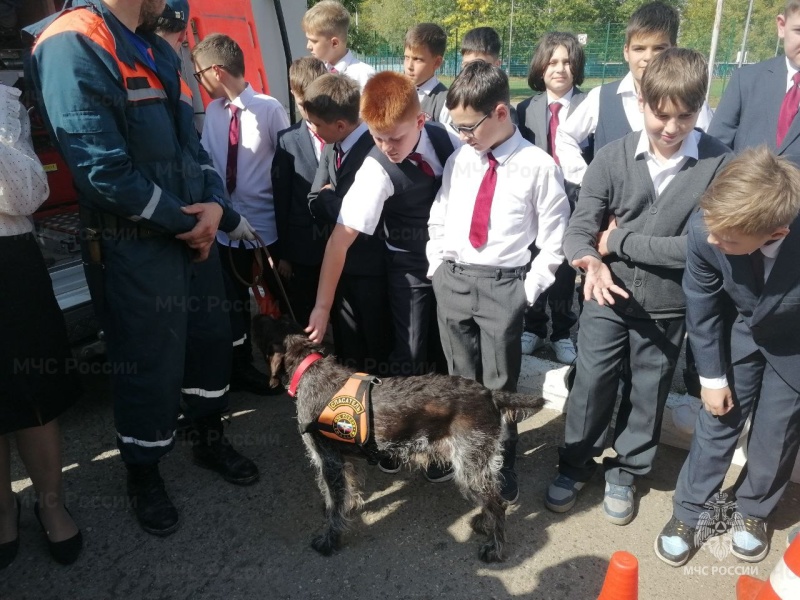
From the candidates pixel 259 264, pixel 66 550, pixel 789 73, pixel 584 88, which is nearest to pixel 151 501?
pixel 66 550

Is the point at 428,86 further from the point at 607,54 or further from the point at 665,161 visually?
the point at 607,54

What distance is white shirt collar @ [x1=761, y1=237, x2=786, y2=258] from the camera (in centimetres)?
224

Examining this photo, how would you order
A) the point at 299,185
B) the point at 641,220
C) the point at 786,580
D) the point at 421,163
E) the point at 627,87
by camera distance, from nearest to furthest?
the point at 786,580 → the point at 641,220 → the point at 421,163 → the point at 627,87 → the point at 299,185

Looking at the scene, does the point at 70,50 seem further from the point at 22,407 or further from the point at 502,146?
the point at 502,146

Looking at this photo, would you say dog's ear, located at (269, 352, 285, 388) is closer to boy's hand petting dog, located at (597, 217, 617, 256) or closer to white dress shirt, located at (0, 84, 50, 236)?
white dress shirt, located at (0, 84, 50, 236)

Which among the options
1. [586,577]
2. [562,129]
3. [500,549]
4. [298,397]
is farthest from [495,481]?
[562,129]

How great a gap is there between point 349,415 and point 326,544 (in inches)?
27.2

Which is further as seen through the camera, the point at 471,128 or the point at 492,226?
A: the point at 492,226

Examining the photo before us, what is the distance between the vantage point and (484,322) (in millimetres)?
2928

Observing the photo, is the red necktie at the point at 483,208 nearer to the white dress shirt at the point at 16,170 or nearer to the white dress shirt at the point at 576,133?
the white dress shirt at the point at 576,133

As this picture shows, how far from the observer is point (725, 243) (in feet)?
7.10

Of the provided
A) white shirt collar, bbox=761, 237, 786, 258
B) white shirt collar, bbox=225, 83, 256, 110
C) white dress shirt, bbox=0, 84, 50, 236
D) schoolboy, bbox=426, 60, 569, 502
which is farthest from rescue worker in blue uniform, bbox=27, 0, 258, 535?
white shirt collar, bbox=761, 237, 786, 258

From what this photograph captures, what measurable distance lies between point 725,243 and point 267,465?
2.71m

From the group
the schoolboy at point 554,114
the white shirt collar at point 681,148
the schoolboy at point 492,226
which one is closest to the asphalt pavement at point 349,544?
the schoolboy at point 492,226
